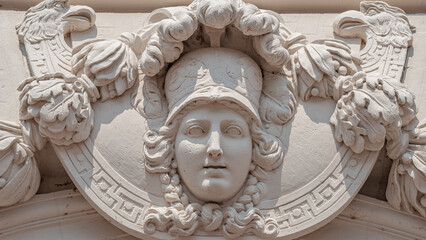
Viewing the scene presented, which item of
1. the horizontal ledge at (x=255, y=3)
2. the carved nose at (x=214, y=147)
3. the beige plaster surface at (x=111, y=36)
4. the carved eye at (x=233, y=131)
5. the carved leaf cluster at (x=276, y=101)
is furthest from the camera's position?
the horizontal ledge at (x=255, y=3)

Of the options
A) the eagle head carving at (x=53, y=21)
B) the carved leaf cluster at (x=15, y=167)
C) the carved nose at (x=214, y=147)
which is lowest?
the carved leaf cluster at (x=15, y=167)

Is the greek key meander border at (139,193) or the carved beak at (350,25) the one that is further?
the carved beak at (350,25)

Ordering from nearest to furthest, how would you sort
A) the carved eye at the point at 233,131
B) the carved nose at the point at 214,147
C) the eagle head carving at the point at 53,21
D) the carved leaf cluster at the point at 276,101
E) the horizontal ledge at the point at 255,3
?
the carved nose at the point at 214,147
the carved eye at the point at 233,131
the carved leaf cluster at the point at 276,101
the eagle head carving at the point at 53,21
the horizontal ledge at the point at 255,3

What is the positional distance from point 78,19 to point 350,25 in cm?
128

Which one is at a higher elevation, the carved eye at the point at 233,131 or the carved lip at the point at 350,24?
the carved lip at the point at 350,24

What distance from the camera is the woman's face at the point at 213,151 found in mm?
4613

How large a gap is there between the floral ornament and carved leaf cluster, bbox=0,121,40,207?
0.09m

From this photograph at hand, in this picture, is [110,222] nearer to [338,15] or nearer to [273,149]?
[273,149]

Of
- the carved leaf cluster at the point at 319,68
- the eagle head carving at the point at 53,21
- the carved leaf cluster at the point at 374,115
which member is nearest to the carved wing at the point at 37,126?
the eagle head carving at the point at 53,21

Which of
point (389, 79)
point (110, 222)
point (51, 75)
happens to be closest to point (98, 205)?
point (110, 222)

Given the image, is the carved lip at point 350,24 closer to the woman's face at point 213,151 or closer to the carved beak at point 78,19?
the woman's face at point 213,151

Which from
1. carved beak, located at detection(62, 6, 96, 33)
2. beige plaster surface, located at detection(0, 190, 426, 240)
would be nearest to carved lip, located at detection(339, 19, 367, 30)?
beige plaster surface, located at detection(0, 190, 426, 240)

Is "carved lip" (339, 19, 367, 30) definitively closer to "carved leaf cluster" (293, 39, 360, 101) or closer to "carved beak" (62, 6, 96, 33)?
"carved leaf cluster" (293, 39, 360, 101)

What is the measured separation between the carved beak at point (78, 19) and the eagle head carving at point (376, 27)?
3.77 feet
